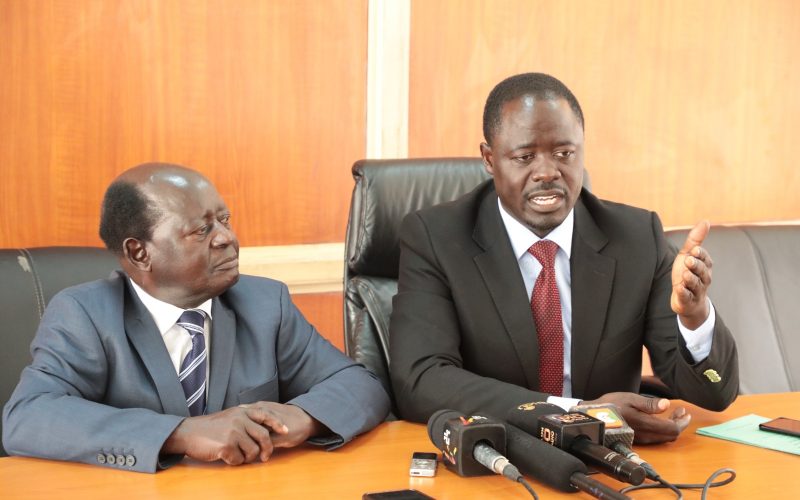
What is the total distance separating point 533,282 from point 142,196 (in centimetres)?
92

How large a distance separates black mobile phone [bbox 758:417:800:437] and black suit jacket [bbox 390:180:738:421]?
21 cm

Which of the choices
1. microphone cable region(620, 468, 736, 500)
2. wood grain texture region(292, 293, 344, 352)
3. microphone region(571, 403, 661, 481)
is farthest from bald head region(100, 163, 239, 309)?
wood grain texture region(292, 293, 344, 352)

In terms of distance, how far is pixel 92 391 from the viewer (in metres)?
1.93

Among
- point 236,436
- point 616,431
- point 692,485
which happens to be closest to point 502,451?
point 616,431

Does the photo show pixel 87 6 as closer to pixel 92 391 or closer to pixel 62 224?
pixel 62 224

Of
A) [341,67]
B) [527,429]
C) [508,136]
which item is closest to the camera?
[527,429]

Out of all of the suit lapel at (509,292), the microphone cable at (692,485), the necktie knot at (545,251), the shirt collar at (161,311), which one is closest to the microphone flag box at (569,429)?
the microphone cable at (692,485)

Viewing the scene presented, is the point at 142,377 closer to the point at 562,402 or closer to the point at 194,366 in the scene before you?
the point at 194,366

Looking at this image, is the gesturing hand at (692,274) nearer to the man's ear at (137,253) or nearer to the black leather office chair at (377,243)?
the black leather office chair at (377,243)

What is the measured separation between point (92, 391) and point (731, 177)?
9.51ft

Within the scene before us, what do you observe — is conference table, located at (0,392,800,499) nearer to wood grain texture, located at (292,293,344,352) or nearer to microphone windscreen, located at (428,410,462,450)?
microphone windscreen, located at (428,410,462,450)

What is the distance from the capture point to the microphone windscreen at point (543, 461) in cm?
156

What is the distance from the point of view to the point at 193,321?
2.07 metres

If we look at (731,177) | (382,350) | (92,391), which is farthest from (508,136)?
(731,177)
